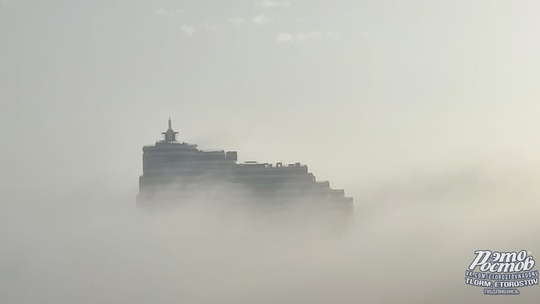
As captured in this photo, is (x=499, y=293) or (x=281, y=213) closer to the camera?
(x=499, y=293)

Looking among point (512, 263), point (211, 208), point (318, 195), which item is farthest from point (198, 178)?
point (512, 263)

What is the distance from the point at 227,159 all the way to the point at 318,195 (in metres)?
10.6

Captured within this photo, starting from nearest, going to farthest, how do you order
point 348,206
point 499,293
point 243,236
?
point 499,293 < point 243,236 < point 348,206

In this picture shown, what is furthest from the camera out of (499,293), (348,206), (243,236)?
(348,206)

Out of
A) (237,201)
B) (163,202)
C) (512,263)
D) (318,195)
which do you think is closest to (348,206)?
(318,195)

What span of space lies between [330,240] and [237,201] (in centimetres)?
1031

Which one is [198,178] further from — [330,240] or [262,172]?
[330,240]

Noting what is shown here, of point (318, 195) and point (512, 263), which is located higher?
point (318, 195)

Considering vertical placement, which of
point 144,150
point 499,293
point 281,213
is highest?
point 144,150

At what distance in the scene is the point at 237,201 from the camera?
10619 cm

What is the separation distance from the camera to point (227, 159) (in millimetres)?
106312

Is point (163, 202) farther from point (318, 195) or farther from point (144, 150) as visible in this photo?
point (318, 195)

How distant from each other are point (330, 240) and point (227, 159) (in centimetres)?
1340

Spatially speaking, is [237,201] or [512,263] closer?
[512,263]
